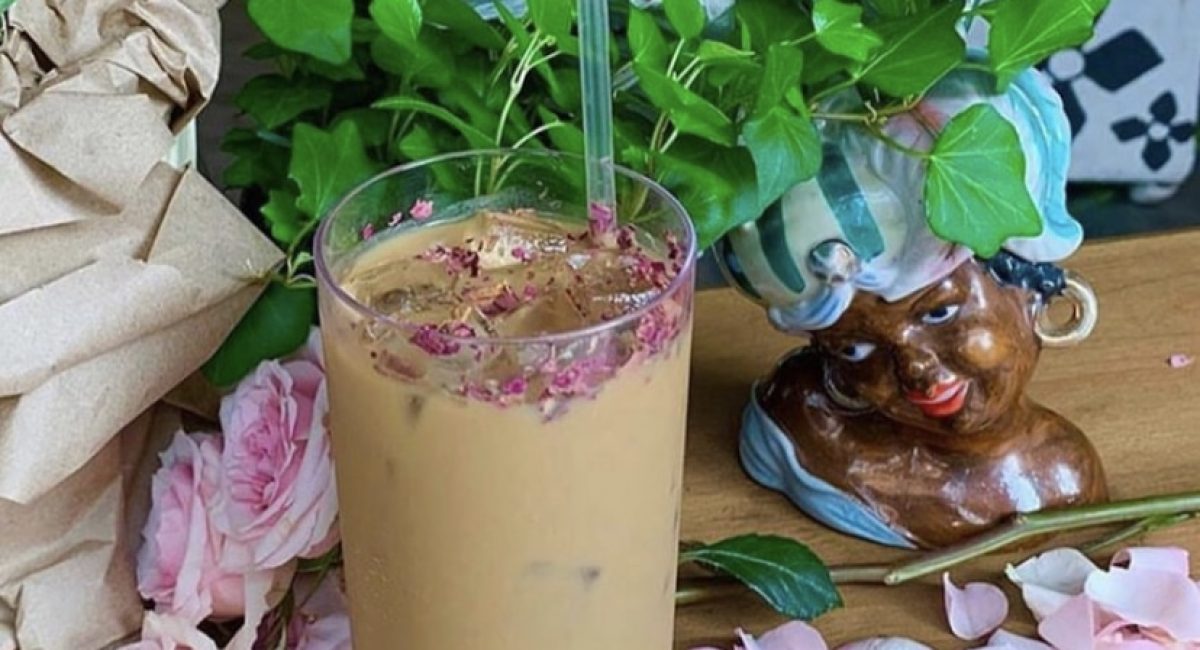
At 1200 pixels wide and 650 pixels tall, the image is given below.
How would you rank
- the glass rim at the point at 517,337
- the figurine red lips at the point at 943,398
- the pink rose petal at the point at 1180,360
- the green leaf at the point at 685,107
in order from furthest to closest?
the pink rose petal at the point at 1180,360, the figurine red lips at the point at 943,398, the green leaf at the point at 685,107, the glass rim at the point at 517,337

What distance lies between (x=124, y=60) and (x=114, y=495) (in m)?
0.14

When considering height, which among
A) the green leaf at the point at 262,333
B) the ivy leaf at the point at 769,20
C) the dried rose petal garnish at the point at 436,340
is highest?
the ivy leaf at the point at 769,20

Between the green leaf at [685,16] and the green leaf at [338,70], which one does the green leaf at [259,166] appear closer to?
the green leaf at [338,70]

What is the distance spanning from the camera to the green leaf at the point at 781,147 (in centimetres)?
59

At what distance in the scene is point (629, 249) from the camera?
54 centimetres

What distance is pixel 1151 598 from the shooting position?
669 mm

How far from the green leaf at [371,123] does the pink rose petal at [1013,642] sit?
282 millimetres

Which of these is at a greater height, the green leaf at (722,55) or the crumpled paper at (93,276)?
the green leaf at (722,55)

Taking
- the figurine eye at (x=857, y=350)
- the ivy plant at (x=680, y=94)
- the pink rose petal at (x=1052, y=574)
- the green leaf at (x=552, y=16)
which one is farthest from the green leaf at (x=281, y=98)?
the pink rose petal at (x=1052, y=574)

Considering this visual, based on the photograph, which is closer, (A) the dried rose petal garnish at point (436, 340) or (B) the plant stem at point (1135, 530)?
(A) the dried rose petal garnish at point (436, 340)

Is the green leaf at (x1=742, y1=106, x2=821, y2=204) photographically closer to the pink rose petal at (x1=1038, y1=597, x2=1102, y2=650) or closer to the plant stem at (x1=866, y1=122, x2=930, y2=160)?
the plant stem at (x1=866, y1=122, x2=930, y2=160)

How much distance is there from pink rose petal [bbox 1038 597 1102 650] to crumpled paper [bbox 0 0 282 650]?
0.31 meters

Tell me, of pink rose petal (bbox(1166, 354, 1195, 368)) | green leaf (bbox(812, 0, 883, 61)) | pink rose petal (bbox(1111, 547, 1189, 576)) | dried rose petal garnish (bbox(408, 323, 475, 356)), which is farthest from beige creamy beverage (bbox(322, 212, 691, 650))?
pink rose petal (bbox(1166, 354, 1195, 368))

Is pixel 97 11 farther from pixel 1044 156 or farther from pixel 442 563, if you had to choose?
pixel 1044 156
